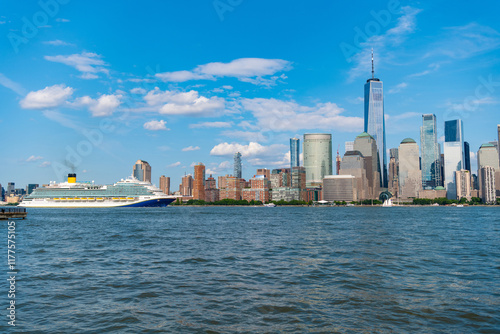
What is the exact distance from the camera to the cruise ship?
178 meters

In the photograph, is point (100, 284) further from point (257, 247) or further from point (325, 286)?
point (257, 247)

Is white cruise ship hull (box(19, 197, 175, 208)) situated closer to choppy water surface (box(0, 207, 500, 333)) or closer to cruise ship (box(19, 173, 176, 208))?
cruise ship (box(19, 173, 176, 208))

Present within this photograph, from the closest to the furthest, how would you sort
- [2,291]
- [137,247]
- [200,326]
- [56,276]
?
[200,326]
[2,291]
[56,276]
[137,247]

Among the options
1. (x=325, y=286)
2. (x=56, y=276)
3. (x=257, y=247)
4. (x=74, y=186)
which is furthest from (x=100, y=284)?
(x=74, y=186)

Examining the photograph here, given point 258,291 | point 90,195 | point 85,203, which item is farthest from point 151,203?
point 258,291

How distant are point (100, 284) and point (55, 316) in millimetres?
5719

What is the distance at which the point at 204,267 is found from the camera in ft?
85.8

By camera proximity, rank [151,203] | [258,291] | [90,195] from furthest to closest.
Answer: [151,203] → [90,195] → [258,291]

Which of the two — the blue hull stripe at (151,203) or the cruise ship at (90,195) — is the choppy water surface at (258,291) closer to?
the cruise ship at (90,195)

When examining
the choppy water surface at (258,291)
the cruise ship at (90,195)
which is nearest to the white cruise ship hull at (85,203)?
the cruise ship at (90,195)

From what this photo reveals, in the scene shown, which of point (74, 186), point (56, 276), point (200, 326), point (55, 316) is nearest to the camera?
point (200, 326)

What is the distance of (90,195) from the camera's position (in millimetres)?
177875

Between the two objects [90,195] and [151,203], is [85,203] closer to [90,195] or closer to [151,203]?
[90,195]

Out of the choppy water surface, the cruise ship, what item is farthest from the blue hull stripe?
the choppy water surface
